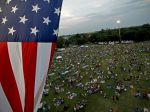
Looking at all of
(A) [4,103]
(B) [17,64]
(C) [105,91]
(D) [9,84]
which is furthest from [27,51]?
(C) [105,91]

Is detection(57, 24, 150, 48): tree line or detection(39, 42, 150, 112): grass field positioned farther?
detection(57, 24, 150, 48): tree line

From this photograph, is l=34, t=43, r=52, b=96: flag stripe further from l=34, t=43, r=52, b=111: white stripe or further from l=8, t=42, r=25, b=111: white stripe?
l=8, t=42, r=25, b=111: white stripe

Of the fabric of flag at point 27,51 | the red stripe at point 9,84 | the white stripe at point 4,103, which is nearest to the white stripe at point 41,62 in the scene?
the fabric of flag at point 27,51

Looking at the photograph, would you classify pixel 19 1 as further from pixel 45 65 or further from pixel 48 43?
pixel 45 65

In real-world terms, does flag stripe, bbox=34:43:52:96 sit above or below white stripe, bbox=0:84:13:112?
above

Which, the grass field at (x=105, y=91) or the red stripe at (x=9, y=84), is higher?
the red stripe at (x=9, y=84)

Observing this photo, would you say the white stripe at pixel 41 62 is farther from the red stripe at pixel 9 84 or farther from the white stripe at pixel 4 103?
the white stripe at pixel 4 103

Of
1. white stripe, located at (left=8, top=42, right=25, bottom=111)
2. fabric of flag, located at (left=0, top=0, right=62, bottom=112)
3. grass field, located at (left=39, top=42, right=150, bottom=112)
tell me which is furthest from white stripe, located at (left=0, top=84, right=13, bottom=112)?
grass field, located at (left=39, top=42, right=150, bottom=112)
